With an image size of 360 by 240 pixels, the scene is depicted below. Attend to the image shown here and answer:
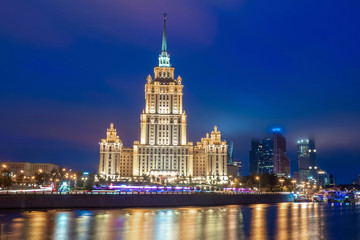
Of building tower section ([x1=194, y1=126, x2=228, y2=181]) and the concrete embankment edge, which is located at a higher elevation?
building tower section ([x1=194, y1=126, x2=228, y2=181])

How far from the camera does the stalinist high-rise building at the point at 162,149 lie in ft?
616

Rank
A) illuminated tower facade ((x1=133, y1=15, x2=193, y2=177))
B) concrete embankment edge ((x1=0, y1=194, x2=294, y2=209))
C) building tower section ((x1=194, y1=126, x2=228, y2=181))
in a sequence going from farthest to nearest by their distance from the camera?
building tower section ((x1=194, y1=126, x2=228, y2=181)) < illuminated tower facade ((x1=133, y1=15, x2=193, y2=177)) < concrete embankment edge ((x1=0, y1=194, x2=294, y2=209))

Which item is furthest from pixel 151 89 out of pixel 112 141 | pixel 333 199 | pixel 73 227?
pixel 73 227

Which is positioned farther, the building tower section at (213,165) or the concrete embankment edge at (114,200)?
the building tower section at (213,165)

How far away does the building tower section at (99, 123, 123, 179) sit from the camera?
616ft

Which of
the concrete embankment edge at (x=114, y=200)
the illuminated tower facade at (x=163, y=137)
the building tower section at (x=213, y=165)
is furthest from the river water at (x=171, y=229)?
the building tower section at (x=213, y=165)

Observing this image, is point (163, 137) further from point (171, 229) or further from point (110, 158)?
point (171, 229)

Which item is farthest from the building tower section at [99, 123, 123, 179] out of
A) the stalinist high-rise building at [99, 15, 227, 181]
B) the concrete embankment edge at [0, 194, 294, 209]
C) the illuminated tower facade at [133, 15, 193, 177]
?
the concrete embankment edge at [0, 194, 294, 209]

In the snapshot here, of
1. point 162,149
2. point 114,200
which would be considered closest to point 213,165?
point 162,149

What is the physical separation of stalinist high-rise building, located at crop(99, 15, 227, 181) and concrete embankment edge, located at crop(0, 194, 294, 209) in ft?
215

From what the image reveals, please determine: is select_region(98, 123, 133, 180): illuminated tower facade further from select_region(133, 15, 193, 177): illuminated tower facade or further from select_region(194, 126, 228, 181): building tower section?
select_region(194, 126, 228, 181): building tower section

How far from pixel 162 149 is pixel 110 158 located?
25.9m

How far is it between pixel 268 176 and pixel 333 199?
2978 centimetres

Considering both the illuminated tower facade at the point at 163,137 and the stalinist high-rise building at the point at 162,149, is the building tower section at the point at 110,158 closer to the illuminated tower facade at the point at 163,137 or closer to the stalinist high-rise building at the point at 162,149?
the stalinist high-rise building at the point at 162,149
